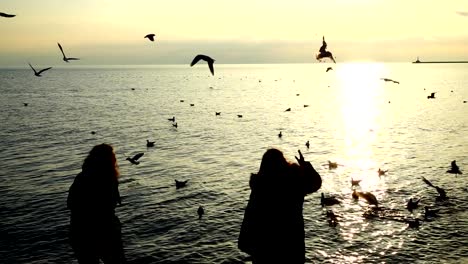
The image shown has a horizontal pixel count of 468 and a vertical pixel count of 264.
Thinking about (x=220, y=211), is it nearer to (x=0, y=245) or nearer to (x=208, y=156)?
(x=0, y=245)

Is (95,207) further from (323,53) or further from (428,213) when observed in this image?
(428,213)

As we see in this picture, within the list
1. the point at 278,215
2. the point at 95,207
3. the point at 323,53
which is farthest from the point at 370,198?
the point at 95,207

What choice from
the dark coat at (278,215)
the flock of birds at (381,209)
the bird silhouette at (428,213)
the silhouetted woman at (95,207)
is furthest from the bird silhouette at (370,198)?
the silhouetted woman at (95,207)

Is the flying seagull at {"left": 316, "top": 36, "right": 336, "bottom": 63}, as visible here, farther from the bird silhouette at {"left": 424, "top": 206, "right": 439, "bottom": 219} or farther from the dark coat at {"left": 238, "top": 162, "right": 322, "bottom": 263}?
the bird silhouette at {"left": 424, "top": 206, "right": 439, "bottom": 219}

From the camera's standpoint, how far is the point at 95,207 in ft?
22.2

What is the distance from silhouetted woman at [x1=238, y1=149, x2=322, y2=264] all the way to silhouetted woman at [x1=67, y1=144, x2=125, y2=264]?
2.52 m

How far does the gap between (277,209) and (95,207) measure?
314 centimetres

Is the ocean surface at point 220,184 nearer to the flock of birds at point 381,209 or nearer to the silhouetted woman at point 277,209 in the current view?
the flock of birds at point 381,209

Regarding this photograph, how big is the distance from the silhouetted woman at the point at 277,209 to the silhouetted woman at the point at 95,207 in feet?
8.25

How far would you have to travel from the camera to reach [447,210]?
70.1 ft

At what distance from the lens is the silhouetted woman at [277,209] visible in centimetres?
526

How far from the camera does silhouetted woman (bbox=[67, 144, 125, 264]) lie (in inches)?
263

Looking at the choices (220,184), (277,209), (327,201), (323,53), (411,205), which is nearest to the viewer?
(277,209)

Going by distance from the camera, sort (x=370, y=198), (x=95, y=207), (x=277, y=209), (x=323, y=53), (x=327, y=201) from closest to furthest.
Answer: (x=277, y=209), (x=95, y=207), (x=323, y=53), (x=370, y=198), (x=327, y=201)
